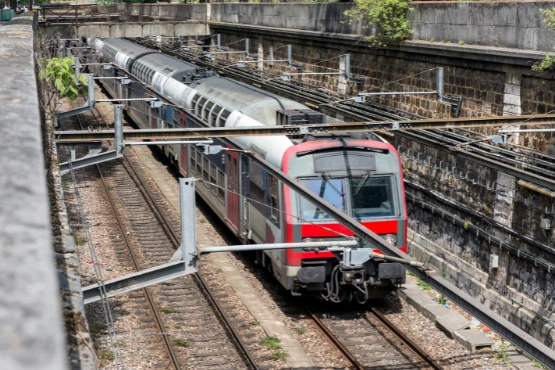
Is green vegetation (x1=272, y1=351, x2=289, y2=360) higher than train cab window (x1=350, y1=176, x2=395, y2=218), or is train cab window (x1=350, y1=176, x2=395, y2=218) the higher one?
train cab window (x1=350, y1=176, x2=395, y2=218)

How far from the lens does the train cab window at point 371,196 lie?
12.1 meters

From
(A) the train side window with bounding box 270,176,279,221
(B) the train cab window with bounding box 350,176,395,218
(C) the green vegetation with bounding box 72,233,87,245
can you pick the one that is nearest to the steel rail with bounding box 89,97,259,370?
(A) the train side window with bounding box 270,176,279,221

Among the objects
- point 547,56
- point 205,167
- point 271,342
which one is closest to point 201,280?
point 271,342

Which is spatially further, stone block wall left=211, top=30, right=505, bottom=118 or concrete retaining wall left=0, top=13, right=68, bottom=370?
stone block wall left=211, top=30, right=505, bottom=118

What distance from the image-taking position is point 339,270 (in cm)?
1181

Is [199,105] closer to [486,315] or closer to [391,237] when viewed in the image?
[391,237]

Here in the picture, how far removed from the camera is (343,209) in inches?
475

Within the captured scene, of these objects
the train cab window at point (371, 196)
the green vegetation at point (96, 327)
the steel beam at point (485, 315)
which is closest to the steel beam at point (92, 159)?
the green vegetation at point (96, 327)

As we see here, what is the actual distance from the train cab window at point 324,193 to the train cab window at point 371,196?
6.5 inches

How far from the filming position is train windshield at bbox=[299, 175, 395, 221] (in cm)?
1195

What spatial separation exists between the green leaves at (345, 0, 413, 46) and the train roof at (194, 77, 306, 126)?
13.4 ft

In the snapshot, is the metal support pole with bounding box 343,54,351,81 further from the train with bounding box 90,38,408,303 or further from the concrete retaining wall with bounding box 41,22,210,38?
the concrete retaining wall with bounding box 41,22,210,38

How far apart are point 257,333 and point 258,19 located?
22.4 m

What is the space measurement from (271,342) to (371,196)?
2.70m
